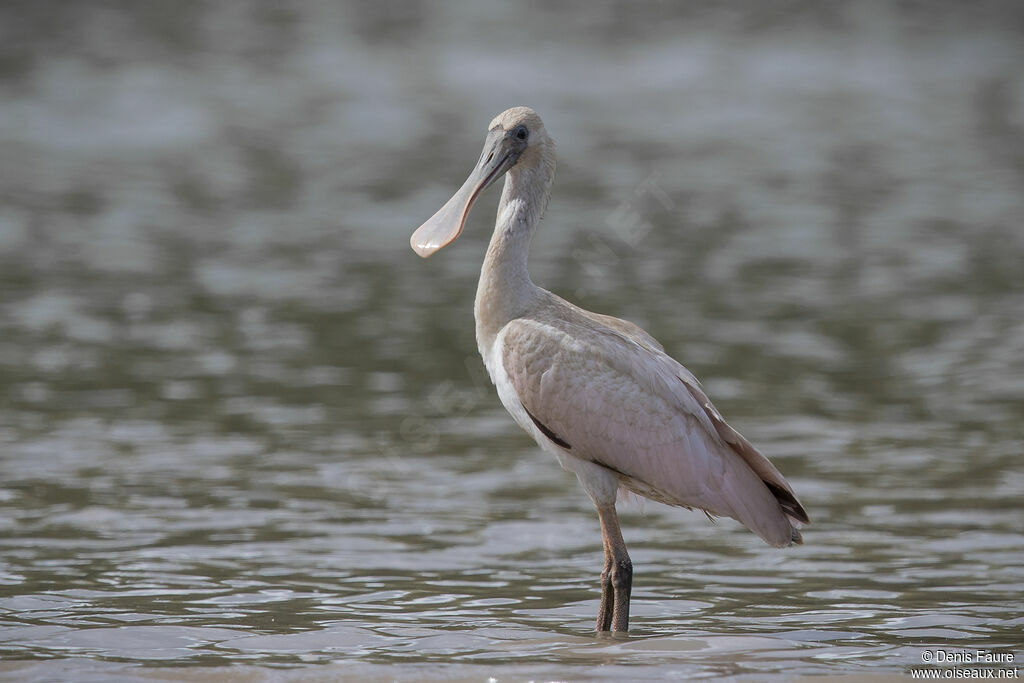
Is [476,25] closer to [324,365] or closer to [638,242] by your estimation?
[638,242]

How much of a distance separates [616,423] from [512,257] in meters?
1.09

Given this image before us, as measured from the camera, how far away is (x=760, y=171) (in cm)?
2606

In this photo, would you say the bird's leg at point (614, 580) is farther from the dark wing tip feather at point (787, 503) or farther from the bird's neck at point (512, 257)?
the bird's neck at point (512, 257)

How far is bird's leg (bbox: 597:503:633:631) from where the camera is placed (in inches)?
324

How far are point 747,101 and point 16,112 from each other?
1385 cm

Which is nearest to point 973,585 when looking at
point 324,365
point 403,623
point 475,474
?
point 403,623

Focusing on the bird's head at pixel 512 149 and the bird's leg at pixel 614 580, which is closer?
the bird's leg at pixel 614 580

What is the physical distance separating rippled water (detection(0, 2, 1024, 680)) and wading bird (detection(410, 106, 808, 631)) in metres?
0.56

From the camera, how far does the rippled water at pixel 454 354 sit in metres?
8.53

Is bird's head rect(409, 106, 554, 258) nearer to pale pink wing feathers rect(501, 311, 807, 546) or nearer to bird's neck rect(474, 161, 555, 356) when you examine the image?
bird's neck rect(474, 161, 555, 356)

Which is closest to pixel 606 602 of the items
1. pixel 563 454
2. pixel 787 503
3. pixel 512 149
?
pixel 563 454

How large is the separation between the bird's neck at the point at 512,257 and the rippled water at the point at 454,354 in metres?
1.57

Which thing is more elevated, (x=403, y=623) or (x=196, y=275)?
(x=196, y=275)

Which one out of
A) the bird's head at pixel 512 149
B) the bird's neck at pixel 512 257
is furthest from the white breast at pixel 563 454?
the bird's head at pixel 512 149
